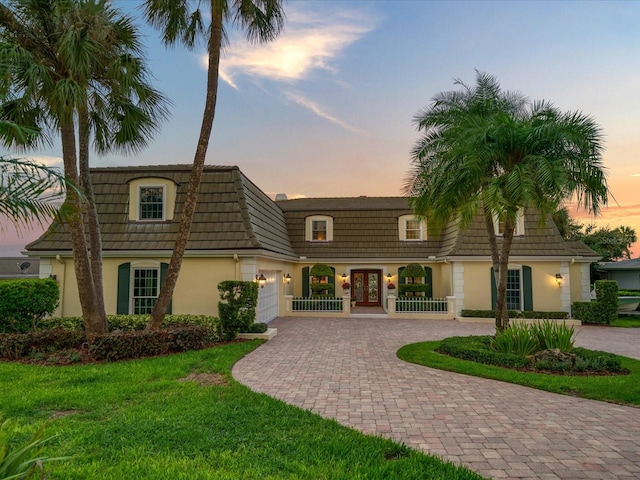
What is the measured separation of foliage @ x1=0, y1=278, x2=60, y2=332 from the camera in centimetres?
976

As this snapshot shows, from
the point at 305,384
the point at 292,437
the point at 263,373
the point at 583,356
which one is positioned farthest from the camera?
the point at 583,356

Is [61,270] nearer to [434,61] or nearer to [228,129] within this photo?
[228,129]

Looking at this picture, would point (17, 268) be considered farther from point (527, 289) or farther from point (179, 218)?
point (527, 289)

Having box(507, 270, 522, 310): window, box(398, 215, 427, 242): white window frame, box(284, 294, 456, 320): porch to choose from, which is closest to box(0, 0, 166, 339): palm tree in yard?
box(284, 294, 456, 320): porch

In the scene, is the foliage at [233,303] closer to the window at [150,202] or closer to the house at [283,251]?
the house at [283,251]

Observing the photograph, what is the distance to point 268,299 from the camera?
48.2 feet

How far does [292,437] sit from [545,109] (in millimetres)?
10248

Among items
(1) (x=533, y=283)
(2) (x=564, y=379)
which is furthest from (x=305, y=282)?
(2) (x=564, y=379)

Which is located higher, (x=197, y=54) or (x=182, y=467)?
(x=197, y=54)

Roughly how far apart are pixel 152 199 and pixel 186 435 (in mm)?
11108

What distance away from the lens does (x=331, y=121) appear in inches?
652

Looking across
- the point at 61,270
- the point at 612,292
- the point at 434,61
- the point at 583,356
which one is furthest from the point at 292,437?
the point at 612,292

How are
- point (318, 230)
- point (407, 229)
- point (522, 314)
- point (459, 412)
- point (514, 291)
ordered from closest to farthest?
point (459, 412) → point (522, 314) → point (514, 291) → point (407, 229) → point (318, 230)

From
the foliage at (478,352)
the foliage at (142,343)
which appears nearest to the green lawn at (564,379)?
the foliage at (478,352)
